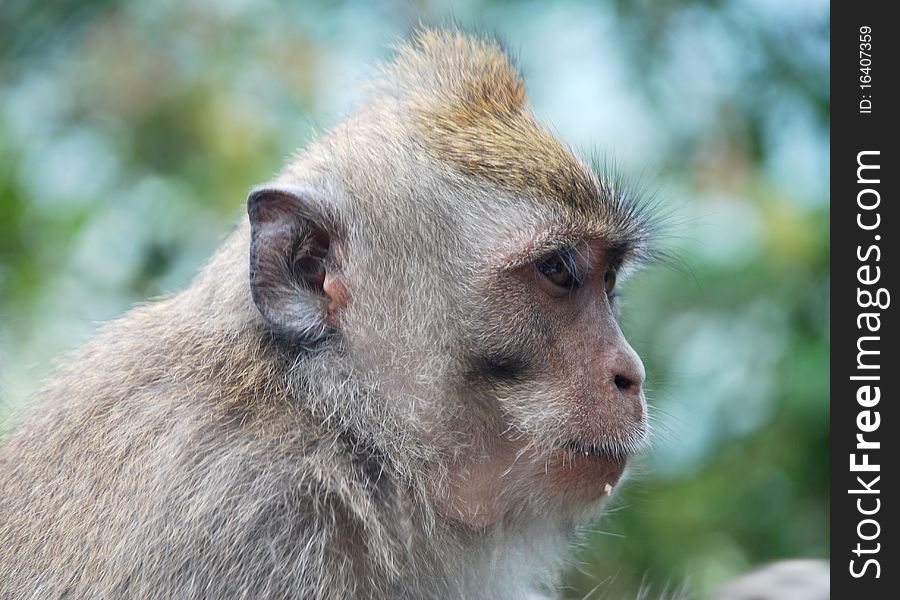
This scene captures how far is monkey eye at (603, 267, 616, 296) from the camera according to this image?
4.46 metres

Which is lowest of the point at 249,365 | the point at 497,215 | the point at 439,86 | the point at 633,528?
the point at 633,528

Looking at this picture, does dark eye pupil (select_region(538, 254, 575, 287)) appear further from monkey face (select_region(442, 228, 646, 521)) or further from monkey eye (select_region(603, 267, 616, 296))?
monkey eye (select_region(603, 267, 616, 296))

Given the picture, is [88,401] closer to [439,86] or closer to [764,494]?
[439,86]

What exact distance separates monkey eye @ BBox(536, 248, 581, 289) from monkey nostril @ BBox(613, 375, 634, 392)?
38cm

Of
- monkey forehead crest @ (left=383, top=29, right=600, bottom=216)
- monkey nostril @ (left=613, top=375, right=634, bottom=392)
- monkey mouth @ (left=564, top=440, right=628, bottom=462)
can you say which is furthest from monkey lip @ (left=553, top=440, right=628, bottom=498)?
monkey forehead crest @ (left=383, top=29, right=600, bottom=216)

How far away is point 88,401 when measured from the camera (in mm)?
4258

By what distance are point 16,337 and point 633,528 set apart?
14.3 ft

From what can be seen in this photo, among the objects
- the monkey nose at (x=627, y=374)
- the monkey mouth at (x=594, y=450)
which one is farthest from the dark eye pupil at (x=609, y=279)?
the monkey mouth at (x=594, y=450)

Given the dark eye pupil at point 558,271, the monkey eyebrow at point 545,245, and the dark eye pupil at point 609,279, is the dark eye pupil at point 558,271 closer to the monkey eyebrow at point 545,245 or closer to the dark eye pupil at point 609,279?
the monkey eyebrow at point 545,245

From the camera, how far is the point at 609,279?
14.9ft

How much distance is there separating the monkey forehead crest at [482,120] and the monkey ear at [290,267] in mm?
609

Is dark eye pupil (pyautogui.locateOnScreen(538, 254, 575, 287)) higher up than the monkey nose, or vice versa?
dark eye pupil (pyautogui.locateOnScreen(538, 254, 575, 287))

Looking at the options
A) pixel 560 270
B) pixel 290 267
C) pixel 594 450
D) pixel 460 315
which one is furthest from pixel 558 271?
pixel 290 267
